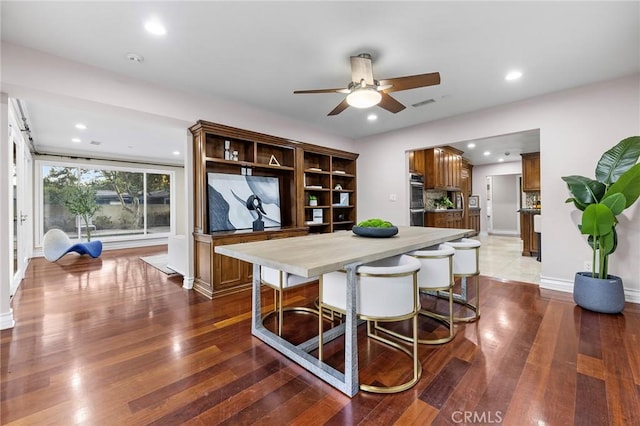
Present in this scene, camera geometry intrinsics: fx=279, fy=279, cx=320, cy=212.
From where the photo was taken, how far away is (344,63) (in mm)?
2775

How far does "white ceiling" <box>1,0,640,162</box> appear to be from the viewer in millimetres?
2039

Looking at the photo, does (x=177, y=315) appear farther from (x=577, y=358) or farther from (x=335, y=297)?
(x=577, y=358)

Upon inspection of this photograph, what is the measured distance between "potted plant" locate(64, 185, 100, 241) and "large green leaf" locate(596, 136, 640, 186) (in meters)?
9.20

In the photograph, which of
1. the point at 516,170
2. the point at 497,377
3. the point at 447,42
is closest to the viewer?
the point at 497,377

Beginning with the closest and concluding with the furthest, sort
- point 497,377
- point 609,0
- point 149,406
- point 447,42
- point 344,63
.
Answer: point 149,406, point 497,377, point 609,0, point 447,42, point 344,63

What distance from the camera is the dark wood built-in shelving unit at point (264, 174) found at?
359 cm

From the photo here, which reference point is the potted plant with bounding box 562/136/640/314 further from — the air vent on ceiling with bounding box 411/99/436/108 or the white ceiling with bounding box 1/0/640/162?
the air vent on ceiling with bounding box 411/99/436/108

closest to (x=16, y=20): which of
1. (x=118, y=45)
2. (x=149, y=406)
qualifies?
(x=118, y=45)

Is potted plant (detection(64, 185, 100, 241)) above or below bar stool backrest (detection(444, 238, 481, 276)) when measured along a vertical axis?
above

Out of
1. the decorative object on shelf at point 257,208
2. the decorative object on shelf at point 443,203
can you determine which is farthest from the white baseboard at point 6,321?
the decorative object on shelf at point 443,203

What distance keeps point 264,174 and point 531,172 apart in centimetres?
570

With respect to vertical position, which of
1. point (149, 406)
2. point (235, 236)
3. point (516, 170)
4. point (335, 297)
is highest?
point (516, 170)

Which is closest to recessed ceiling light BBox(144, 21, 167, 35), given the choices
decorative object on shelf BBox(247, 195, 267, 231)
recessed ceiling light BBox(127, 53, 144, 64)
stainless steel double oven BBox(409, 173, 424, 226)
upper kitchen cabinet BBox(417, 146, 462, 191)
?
recessed ceiling light BBox(127, 53, 144, 64)

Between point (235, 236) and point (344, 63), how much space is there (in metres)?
2.39
